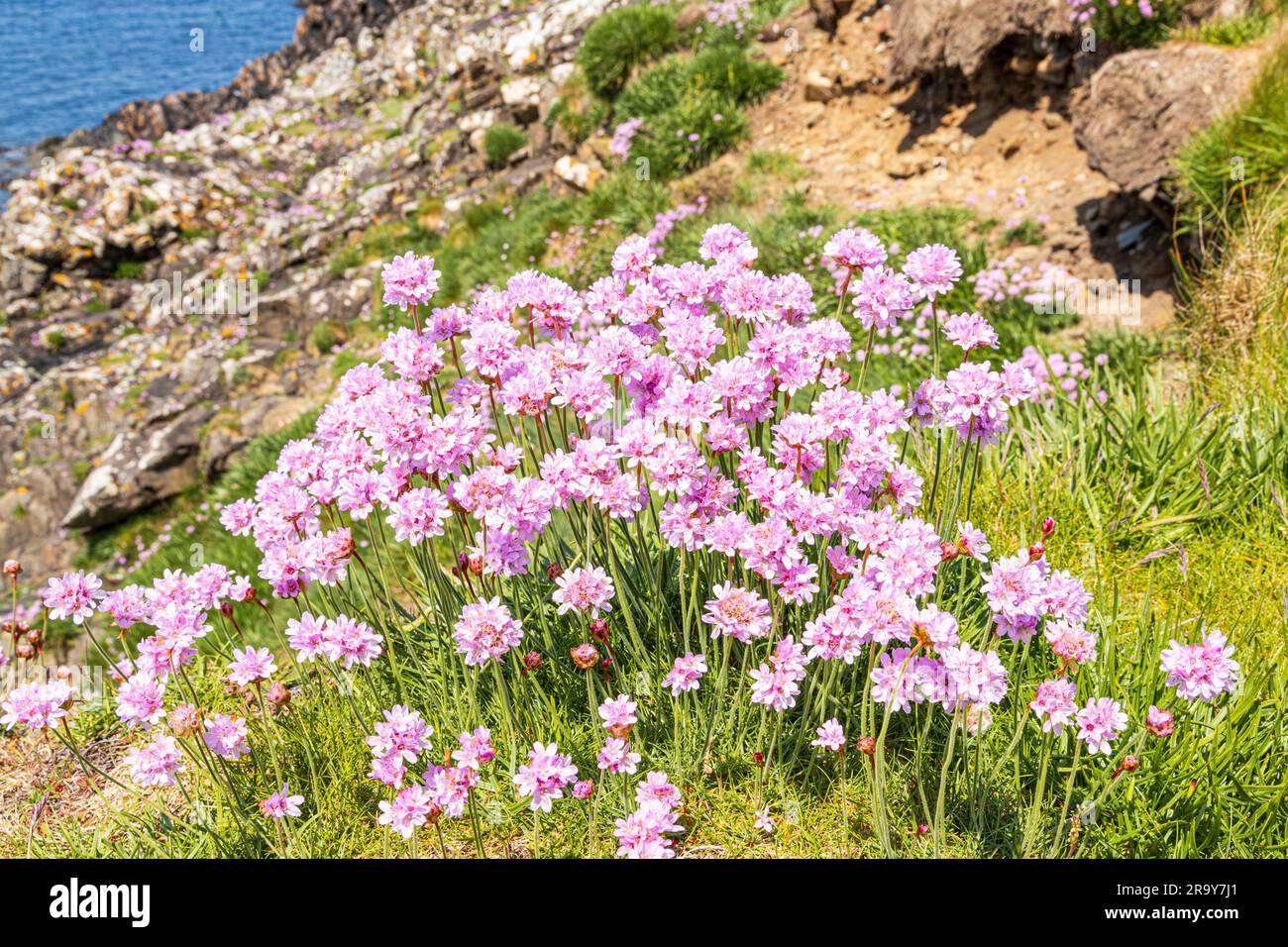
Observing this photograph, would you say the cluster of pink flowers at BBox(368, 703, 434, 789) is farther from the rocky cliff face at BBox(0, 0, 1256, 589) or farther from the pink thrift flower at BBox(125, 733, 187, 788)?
the rocky cliff face at BBox(0, 0, 1256, 589)

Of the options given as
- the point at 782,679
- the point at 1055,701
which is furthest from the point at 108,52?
the point at 1055,701

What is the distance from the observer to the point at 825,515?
8.32 feet

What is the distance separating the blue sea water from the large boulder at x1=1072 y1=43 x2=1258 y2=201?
78.4ft

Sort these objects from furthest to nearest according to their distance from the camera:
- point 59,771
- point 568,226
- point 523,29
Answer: point 523,29 < point 568,226 < point 59,771

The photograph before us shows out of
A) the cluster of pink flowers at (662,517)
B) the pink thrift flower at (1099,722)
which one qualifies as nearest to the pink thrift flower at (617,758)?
the cluster of pink flowers at (662,517)

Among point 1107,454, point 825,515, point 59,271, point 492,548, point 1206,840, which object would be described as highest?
point 825,515

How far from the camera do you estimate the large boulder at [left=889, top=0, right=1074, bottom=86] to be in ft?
27.4

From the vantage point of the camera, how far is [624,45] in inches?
492

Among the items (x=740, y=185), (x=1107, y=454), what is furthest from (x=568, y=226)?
(x=1107, y=454)

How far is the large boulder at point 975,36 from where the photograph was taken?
835 cm

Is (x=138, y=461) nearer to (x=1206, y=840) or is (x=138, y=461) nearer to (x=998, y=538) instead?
(x=998, y=538)

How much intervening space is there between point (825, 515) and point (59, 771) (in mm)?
3792

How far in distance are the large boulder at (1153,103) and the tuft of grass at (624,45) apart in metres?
6.84
